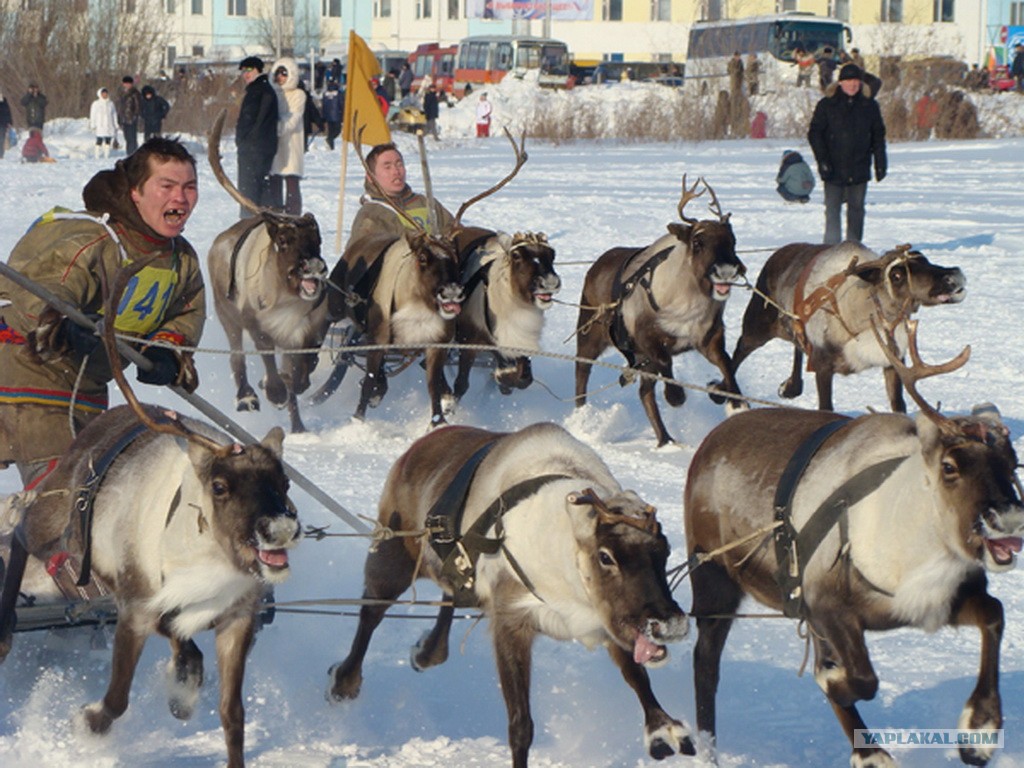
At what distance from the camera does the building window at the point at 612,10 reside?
2311 inches

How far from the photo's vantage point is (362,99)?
13750mm

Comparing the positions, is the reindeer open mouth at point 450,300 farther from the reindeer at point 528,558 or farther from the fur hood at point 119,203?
the fur hood at point 119,203

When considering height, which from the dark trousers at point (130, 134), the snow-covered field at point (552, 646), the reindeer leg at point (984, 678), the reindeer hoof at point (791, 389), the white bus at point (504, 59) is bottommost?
the snow-covered field at point (552, 646)

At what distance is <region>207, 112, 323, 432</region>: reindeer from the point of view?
370 inches

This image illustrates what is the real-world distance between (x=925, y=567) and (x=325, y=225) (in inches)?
507

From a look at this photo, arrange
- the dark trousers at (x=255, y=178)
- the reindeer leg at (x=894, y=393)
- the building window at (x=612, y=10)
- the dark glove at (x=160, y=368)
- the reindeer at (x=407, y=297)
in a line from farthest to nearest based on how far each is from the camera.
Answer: the building window at (x=612, y=10)
the dark trousers at (x=255, y=178)
the reindeer at (x=407, y=297)
the reindeer leg at (x=894, y=393)
the dark glove at (x=160, y=368)

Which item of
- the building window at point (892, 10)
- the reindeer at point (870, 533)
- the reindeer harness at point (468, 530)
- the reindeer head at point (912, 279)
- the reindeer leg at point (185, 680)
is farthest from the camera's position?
the building window at point (892, 10)

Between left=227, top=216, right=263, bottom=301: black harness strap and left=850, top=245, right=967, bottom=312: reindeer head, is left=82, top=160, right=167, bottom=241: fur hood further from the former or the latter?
left=227, top=216, right=263, bottom=301: black harness strap

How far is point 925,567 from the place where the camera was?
4.20m

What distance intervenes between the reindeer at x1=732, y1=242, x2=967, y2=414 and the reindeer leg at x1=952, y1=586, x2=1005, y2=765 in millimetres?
3892

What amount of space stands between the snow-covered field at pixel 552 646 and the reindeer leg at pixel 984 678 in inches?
17.3

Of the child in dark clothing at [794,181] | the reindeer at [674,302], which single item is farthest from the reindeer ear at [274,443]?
the child in dark clothing at [794,181]

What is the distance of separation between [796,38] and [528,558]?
37190 millimetres

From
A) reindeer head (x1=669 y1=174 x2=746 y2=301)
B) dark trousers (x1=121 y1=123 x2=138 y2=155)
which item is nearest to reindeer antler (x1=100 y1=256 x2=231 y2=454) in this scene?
reindeer head (x1=669 y1=174 x2=746 y2=301)
